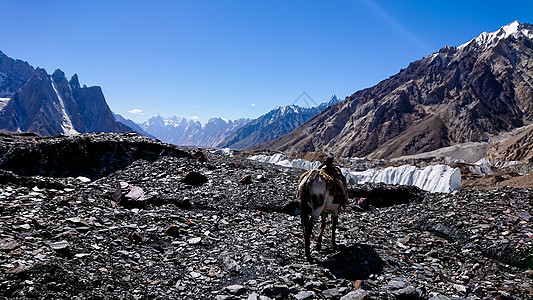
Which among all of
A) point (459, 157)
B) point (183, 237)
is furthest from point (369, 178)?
point (459, 157)

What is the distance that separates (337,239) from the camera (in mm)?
9734

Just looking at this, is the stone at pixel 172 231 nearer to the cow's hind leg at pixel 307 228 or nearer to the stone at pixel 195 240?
the stone at pixel 195 240

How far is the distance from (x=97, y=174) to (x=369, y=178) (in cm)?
6557

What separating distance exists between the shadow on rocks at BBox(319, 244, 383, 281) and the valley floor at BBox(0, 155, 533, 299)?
1.9 inches

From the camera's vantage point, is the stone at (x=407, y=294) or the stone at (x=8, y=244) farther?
the stone at (x=407, y=294)

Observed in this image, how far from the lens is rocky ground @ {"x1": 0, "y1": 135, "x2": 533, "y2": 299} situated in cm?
558

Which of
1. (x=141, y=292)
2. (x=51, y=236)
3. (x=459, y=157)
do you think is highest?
(x=459, y=157)

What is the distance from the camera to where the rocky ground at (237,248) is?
558cm

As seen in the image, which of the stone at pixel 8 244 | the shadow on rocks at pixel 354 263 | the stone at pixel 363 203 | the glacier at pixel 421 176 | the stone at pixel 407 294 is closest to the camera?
the stone at pixel 8 244

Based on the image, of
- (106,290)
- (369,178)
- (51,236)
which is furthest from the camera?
(369,178)

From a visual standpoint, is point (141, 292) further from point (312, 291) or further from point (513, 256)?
point (513, 256)

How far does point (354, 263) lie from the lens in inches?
299

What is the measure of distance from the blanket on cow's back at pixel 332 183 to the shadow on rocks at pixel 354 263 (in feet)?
4.81

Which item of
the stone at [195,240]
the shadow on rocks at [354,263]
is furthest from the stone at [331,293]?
the stone at [195,240]
